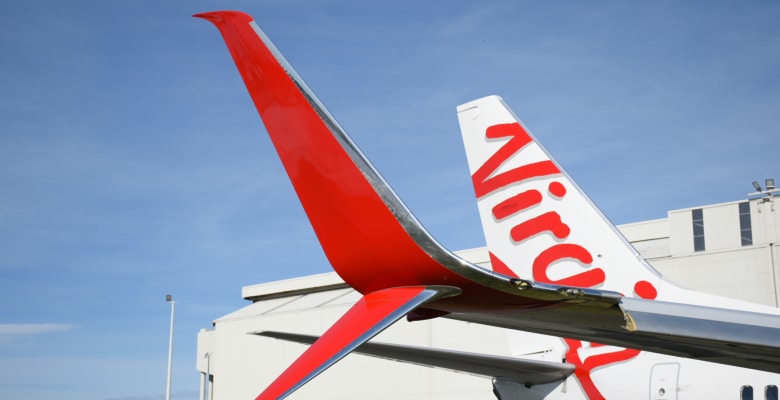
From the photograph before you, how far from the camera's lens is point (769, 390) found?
1152cm

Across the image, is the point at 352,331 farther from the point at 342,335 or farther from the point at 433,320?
the point at 433,320

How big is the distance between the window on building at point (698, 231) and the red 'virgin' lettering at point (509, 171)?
49.0 feet

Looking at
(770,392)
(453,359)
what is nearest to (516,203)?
(453,359)

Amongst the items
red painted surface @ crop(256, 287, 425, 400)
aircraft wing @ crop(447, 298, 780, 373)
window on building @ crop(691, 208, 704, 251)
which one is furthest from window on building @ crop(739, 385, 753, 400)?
window on building @ crop(691, 208, 704, 251)

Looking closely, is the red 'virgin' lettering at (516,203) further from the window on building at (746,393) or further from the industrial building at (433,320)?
the window on building at (746,393)

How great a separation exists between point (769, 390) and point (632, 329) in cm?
650

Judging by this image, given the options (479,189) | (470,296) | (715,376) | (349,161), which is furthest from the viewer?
(479,189)

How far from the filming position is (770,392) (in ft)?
37.8

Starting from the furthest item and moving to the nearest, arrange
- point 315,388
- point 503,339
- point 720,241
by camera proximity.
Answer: point 315,388 → point 503,339 → point 720,241

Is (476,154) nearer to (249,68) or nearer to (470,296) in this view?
(249,68)

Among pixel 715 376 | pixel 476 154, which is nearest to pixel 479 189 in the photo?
pixel 476 154

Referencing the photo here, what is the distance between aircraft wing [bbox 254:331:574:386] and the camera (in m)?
10.6

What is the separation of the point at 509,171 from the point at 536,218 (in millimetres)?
1115

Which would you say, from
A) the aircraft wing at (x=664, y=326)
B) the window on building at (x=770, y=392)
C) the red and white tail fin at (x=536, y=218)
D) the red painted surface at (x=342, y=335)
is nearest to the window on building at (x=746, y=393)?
the window on building at (x=770, y=392)
